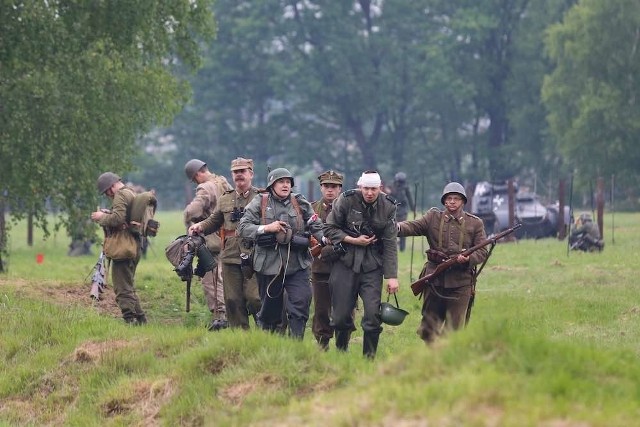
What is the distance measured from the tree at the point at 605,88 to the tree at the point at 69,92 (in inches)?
1487

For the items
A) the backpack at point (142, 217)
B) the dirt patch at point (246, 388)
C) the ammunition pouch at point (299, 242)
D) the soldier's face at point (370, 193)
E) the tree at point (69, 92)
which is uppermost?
the tree at point (69, 92)

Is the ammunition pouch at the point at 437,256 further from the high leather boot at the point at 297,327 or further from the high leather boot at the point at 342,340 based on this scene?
the high leather boot at the point at 297,327

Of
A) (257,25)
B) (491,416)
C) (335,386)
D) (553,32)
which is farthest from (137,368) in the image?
(257,25)

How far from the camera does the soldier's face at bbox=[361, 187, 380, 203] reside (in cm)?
1357

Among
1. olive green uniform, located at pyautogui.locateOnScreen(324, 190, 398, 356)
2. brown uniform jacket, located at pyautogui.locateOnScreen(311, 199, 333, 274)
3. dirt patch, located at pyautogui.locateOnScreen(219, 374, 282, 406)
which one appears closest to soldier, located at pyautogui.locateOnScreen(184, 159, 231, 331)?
brown uniform jacket, located at pyautogui.locateOnScreen(311, 199, 333, 274)

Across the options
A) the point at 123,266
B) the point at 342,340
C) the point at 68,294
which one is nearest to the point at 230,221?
the point at 342,340

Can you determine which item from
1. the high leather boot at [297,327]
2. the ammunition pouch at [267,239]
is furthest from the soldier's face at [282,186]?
the high leather boot at [297,327]

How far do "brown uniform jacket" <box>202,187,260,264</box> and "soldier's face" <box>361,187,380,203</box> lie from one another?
5.89ft

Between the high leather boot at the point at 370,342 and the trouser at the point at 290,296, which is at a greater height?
the trouser at the point at 290,296

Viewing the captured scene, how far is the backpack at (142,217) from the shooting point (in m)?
16.9

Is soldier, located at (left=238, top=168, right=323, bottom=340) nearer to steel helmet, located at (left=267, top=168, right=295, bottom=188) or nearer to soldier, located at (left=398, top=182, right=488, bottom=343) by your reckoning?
steel helmet, located at (left=267, top=168, right=295, bottom=188)

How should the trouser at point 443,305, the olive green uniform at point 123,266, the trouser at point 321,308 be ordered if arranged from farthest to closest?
the olive green uniform at point 123,266 → the trouser at point 321,308 → the trouser at point 443,305

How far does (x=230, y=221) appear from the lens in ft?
49.8

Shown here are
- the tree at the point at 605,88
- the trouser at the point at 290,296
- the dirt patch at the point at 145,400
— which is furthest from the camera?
the tree at the point at 605,88
